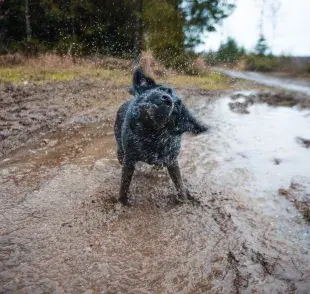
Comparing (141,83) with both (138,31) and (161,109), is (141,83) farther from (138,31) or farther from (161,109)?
(138,31)

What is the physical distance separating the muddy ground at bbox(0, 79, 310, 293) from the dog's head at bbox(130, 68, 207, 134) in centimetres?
101

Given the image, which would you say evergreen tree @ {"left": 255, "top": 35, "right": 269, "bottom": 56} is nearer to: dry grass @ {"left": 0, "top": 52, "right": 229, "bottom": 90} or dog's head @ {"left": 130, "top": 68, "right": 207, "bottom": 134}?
dry grass @ {"left": 0, "top": 52, "right": 229, "bottom": 90}

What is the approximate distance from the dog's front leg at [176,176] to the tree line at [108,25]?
15106 mm

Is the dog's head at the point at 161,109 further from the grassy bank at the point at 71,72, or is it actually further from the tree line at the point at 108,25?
the tree line at the point at 108,25

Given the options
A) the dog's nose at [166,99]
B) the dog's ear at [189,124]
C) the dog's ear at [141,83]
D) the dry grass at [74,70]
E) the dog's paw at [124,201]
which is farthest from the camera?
the dry grass at [74,70]

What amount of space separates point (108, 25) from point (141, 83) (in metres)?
17.7

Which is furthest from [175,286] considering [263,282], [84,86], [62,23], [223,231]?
[62,23]

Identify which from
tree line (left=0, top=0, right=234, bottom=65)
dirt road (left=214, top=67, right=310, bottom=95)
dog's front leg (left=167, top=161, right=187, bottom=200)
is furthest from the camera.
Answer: tree line (left=0, top=0, right=234, bottom=65)

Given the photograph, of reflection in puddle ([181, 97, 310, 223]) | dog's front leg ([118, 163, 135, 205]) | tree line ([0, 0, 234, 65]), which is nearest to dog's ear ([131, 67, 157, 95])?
dog's front leg ([118, 163, 135, 205])

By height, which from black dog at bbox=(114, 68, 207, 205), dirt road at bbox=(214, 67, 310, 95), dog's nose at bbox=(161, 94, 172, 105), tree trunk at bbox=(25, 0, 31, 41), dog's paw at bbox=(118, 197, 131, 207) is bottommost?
dirt road at bbox=(214, 67, 310, 95)

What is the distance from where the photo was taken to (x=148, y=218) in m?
3.55

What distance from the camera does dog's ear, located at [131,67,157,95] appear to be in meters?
3.29

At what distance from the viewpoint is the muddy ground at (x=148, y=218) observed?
8.62 ft

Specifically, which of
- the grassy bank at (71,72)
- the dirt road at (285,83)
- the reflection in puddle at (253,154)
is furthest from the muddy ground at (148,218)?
the dirt road at (285,83)
